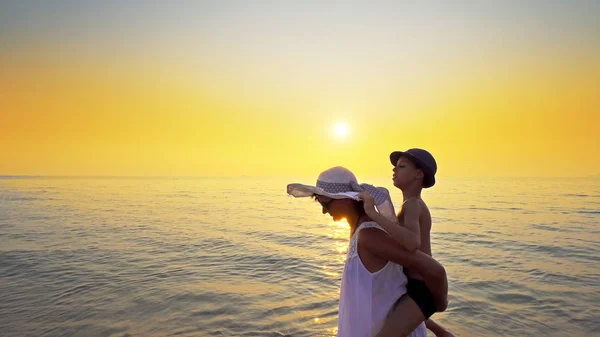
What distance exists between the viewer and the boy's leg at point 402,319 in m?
2.81

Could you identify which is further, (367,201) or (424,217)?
(424,217)

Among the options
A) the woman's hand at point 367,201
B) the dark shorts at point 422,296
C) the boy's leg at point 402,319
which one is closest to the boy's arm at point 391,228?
the woman's hand at point 367,201

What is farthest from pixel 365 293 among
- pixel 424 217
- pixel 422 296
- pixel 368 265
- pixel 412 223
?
pixel 424 217

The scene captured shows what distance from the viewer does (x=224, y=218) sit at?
25.0 m

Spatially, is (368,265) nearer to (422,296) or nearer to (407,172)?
(422,296)

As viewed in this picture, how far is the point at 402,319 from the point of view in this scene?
9.30 ft

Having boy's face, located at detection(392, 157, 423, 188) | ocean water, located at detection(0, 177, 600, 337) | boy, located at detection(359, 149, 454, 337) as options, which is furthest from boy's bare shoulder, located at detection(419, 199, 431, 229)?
ocean water, located at detection(0, 177, 600, 337)

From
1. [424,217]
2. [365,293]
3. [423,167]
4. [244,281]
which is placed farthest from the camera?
[244,281]

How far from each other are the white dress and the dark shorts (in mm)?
83

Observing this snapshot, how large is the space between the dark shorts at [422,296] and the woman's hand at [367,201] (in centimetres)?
73

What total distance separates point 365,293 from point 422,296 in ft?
1.54

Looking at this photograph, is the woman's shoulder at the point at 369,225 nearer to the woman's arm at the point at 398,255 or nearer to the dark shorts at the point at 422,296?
the woman's arm at the point at 398,255

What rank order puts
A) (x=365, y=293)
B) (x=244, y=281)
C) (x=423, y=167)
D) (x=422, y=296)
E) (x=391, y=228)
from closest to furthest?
(x=391, y=228), (x=365, y=293), (x=422, y=296), (x=423, y=167), (x=244, y=281)

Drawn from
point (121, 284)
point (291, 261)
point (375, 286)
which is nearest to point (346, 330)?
point (375, 286)
